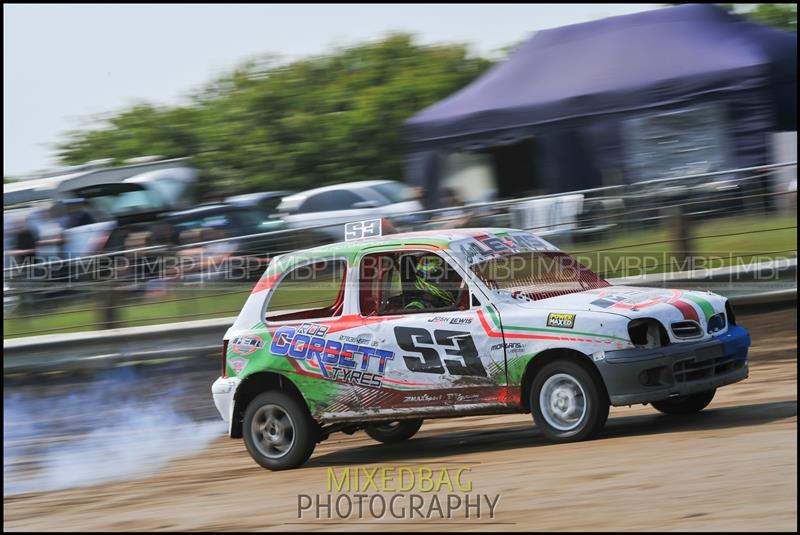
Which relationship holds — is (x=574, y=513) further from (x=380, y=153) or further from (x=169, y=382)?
(x=380, y=153)

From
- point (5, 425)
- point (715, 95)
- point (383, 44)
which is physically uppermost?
point (383, 44)

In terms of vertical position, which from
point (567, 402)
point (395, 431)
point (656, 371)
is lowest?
point (395, 431)

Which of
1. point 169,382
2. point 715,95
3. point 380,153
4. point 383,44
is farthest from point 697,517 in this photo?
point 383,44

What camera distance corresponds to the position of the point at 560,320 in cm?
758

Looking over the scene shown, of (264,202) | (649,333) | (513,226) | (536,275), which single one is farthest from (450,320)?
(264,202)

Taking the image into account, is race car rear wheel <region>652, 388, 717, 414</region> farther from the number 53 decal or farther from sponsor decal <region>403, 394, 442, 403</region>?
sponsor decal <region>403, 394, 442, 403</region>

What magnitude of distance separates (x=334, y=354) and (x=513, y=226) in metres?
5.34

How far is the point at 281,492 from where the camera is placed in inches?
296

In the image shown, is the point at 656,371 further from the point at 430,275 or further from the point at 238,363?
the point at 238,363

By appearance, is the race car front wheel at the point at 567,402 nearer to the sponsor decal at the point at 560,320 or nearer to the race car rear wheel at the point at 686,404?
the sponsor decal at the point at 560,320

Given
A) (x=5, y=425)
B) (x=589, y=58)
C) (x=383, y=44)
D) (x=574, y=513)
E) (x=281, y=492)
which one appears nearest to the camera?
(x=574, y=513)

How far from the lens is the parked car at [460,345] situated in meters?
7.49

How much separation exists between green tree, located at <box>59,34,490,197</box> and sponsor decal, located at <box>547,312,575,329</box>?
844 inches

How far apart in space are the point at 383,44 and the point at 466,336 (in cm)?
2668
